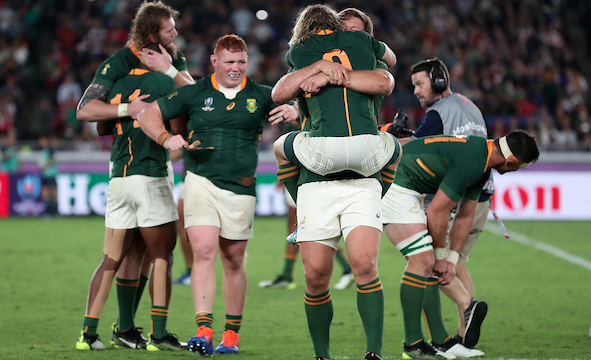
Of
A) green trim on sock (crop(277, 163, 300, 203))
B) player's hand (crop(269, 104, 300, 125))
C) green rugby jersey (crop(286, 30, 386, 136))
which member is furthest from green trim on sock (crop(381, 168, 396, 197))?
player's hand (crop(269, 104, 300, 125))

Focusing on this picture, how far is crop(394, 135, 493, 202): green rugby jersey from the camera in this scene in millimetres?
5037

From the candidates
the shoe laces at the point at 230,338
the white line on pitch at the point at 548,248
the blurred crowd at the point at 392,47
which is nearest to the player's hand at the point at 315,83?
the shoe laces at the point at 230,338

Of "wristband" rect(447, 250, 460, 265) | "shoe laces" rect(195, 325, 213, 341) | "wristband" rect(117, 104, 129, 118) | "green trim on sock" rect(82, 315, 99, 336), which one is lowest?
"green trim on sock" rect(82, 315, 99, 336)

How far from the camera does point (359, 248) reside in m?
4.23

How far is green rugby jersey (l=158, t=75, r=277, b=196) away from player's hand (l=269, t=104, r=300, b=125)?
23 cm

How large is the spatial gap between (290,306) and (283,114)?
287 centimetres

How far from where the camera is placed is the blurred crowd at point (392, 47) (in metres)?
19.6

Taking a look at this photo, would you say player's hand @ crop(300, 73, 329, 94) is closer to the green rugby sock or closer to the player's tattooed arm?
the green rugby sock

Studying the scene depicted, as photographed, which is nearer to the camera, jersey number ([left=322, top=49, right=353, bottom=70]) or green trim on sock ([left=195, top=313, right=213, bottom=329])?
jersey number ([left=322, top=49, right=353, bottom=70])

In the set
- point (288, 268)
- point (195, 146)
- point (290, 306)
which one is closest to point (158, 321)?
point (195, 146)

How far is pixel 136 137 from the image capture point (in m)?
5.52

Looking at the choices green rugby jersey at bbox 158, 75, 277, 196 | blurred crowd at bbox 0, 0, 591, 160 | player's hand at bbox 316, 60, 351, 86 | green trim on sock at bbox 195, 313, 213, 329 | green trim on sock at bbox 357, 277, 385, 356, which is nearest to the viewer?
player's hand at bbox 316, 60, 351, 86

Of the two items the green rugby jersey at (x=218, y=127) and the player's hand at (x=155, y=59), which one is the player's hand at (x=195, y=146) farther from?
the player's hand at (x=155, y=59)

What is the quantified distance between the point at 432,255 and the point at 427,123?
1201 millimetres
